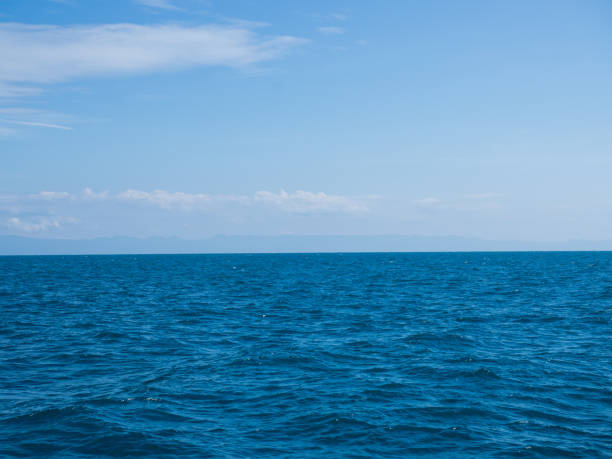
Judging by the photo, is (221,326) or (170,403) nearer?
(170,403)

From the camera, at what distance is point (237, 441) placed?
14.6 m

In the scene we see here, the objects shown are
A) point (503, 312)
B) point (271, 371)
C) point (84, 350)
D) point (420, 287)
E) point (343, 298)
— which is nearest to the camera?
point (271, 371)

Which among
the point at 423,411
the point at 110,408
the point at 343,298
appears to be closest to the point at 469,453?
the point at 423,411

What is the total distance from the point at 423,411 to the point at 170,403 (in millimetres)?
9014

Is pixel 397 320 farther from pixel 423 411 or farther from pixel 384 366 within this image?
pixel 423 411

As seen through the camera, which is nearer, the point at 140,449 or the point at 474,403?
the point at 140,449

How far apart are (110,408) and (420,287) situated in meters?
52.5

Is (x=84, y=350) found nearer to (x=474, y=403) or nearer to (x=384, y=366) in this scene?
(x=384, y=366)

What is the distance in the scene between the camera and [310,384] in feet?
66.3

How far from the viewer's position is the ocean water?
1457 centimetres

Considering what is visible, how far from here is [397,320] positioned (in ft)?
118

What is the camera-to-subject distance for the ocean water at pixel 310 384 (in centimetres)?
1457

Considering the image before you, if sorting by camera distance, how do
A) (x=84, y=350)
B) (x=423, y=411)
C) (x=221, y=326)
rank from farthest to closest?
(x=221, y=326) < (x=84, y=350) < (x=423, y=411)

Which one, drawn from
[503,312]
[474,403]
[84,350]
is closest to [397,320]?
[503,312]
